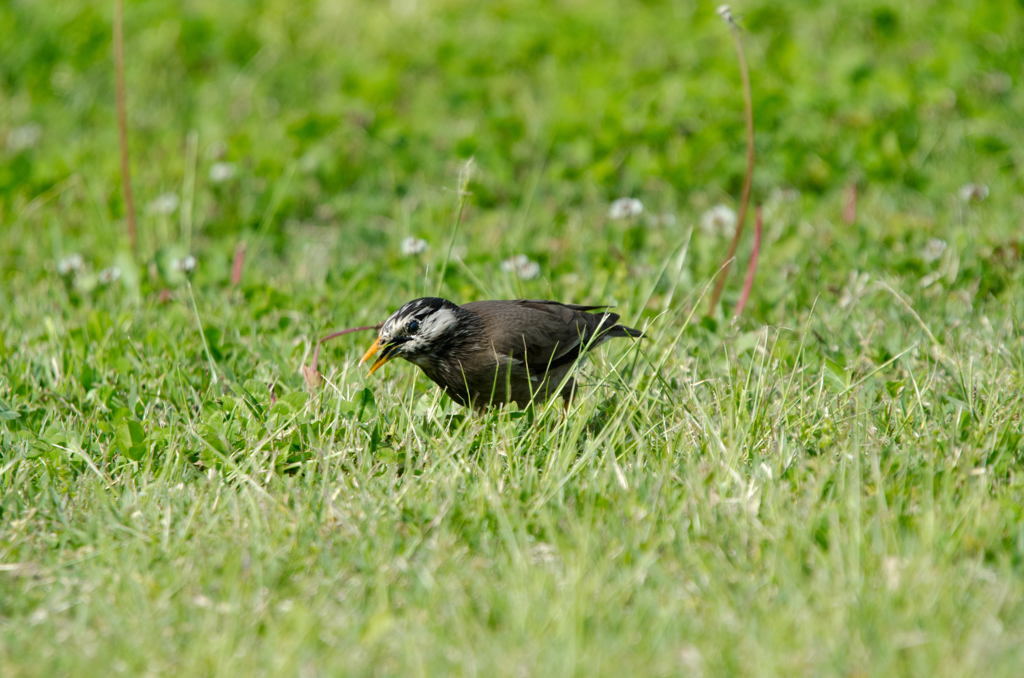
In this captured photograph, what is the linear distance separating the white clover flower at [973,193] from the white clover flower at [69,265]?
17.4 feet

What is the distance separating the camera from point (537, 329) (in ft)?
15.1

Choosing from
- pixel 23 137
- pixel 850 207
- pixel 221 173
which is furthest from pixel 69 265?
pixel 850 207

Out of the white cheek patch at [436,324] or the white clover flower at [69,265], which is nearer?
the white cheek patch at [436,324]

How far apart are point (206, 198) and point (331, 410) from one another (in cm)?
343

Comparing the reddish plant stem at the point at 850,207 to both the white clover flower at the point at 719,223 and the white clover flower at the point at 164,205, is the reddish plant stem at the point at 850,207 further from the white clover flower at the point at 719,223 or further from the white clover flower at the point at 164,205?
the white clover flower at the point at 164,205

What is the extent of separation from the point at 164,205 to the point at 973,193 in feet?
16.8

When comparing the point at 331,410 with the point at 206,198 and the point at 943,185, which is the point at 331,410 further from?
the point at 943,185

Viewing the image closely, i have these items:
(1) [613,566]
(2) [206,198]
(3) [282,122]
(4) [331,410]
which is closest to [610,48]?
(3) [282,122]

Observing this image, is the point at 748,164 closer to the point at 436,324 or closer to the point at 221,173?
the point at 436,324

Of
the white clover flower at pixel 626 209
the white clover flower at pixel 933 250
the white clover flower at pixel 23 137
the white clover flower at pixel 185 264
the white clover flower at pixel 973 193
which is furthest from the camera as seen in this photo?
the white clover flower at pixel 23 137

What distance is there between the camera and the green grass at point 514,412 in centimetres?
285

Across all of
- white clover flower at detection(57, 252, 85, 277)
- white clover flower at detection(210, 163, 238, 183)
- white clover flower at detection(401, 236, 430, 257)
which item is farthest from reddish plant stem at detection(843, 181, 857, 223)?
white clover flower at detection(57, 252, 85, 277)

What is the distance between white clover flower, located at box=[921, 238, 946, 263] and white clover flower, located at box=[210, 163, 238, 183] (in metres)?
4.43

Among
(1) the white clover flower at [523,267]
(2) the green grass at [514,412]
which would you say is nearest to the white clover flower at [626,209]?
(2) the green grass at [514,412]
